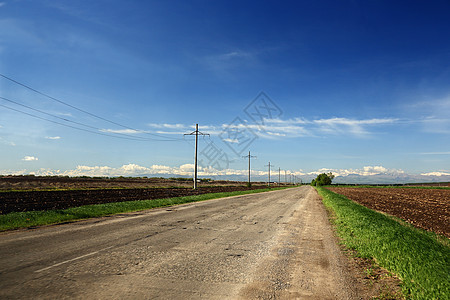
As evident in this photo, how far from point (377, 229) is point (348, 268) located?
413cm

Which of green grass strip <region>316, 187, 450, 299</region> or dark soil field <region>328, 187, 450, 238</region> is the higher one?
green grass strip <region>316, 187, 450, 299</region>

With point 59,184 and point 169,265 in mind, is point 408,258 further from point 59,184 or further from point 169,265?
point 59,184

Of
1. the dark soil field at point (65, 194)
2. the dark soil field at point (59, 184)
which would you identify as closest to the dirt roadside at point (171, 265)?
the dark soil field at point (65, 194)

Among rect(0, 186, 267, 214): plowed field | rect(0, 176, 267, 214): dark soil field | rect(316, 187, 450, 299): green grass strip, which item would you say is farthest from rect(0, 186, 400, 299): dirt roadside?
rect(0, 176, 267, 214): dark soil field

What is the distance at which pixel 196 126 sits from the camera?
1558 inches

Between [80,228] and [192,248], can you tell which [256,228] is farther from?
[80,228]

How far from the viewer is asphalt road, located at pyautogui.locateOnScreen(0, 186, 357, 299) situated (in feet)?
15.4

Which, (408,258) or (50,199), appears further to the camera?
(50,199)

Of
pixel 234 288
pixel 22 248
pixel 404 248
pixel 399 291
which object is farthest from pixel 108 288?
pixel 404 248

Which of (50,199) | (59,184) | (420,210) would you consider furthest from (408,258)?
(59,184)

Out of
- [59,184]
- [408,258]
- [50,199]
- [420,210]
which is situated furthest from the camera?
[59,184]

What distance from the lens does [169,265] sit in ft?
20.0

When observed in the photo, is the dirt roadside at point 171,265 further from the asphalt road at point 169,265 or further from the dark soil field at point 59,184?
the dark soil field at point 59,184

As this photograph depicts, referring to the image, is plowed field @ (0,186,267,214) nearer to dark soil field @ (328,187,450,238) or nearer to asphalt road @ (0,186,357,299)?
asphalt road @ (0,186,357,299)
